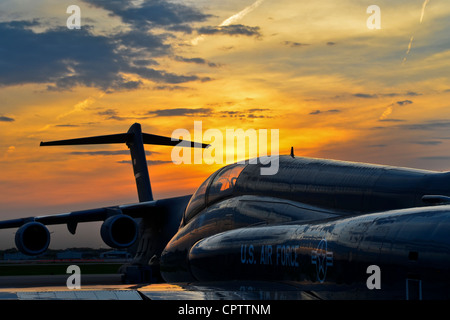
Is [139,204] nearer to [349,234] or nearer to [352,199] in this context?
[352,199]

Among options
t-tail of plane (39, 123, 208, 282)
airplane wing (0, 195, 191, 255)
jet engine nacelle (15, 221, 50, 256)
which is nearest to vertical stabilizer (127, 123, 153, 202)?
t-tail of plane (39, 123, 208, 282)

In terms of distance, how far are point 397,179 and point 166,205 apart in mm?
14772

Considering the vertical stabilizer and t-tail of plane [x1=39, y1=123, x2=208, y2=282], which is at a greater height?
the vertical stabilizer

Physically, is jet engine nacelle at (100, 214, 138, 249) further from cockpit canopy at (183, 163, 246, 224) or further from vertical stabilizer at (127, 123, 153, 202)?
cockpit canopy at (183, 163, 246, 224)

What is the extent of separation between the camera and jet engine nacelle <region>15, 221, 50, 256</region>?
23766mm

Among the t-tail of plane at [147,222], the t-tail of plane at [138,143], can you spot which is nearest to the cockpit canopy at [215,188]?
the t-tail of plane at [147,222]

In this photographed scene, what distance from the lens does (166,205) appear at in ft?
83.5

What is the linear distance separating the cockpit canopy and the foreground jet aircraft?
0.08ft

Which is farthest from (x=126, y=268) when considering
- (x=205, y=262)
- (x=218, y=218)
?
(x=205, y=262)

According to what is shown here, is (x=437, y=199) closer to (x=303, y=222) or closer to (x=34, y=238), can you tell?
(x=303, y=222)

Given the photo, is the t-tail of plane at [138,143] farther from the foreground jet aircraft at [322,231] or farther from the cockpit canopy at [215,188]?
the foreground jet aircraft at [322,231]

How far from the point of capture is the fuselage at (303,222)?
7.46 meters

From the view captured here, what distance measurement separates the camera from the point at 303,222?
33.0 feet
